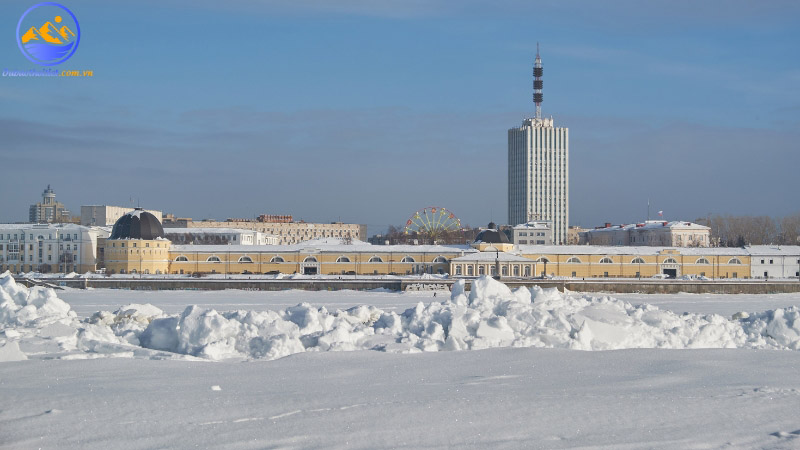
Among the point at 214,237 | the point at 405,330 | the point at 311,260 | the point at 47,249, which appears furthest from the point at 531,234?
the point at 405,330

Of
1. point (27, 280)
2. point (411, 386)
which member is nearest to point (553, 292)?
point (411, 386)

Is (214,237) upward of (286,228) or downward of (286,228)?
downward

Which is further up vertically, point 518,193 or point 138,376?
point 518,193

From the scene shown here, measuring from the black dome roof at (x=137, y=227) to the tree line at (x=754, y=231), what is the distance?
57.0m

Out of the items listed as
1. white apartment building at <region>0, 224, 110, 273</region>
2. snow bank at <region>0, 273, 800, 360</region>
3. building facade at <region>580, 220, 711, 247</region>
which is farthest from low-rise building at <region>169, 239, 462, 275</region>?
building facade at <region>580, 220, 711, 247</region>

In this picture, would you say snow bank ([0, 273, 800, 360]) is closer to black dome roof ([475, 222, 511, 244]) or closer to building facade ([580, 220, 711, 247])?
→ black dome roof ([475, 222, 511, 244])

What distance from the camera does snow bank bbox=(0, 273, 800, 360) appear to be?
1432cm

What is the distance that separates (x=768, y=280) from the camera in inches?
2153

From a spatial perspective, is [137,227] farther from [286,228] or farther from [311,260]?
[286,228]

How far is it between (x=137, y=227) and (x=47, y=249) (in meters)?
11.7

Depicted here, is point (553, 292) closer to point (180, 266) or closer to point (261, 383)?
point (261, 383)

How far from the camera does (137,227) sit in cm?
5584

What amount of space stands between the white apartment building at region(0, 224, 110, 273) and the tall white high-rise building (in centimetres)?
6673

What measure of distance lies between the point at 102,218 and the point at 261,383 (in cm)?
10737
